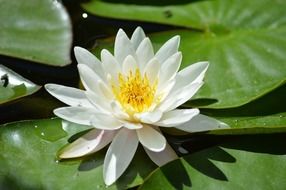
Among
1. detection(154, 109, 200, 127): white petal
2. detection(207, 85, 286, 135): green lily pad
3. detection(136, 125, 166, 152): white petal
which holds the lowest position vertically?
detection(136, 125, 166, 152): white petal

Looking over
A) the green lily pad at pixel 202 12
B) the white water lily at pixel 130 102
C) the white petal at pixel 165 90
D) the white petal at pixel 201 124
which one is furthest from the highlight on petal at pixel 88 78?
the green lily pad at pixel 202 12

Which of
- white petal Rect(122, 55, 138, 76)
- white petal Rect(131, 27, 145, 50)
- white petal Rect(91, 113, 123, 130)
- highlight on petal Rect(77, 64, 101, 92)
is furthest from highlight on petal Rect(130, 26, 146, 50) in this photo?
white petal Rect(91, 113, 123, 130)

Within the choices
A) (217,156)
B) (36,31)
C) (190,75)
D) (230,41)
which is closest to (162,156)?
(217,156)

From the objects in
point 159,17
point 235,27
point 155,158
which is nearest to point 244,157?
point 155,158

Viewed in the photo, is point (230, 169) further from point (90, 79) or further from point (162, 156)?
point (90, 79)

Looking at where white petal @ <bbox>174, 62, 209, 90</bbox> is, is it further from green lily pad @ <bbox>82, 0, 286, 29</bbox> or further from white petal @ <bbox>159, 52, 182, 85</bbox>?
green lily pad @ <bbox>82, 0, 286, 29</bbox>

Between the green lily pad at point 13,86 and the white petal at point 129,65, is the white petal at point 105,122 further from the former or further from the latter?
the green lily pad at point 13,86

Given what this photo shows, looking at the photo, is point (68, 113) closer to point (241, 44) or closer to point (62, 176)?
point (62, 176)
